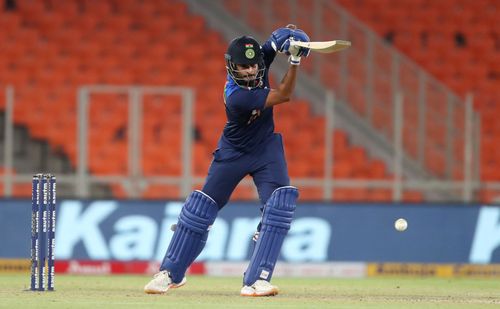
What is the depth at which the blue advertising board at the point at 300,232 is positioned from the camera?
40.0 ft

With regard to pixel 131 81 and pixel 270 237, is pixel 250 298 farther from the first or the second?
pixel 131 81

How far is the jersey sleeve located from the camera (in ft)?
26.5

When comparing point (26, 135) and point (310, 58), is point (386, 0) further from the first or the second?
point (26, 135)

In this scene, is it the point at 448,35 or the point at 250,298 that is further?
the point at 448,35

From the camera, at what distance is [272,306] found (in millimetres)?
7594

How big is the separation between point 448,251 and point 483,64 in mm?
5183

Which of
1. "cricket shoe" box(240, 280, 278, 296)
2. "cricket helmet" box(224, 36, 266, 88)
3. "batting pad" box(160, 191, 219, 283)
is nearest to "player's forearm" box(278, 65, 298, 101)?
"cricket helmet" box(224, 36, 266, 88)

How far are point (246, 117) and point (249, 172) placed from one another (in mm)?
397

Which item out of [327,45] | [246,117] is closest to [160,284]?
[246,117]

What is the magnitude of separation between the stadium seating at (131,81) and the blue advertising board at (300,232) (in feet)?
3.40

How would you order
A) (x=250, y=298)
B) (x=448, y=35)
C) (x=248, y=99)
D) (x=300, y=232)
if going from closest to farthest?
(x=248, y=99) < (x=250, y=298) < (x=300, y=232) < (x=448, y=35)

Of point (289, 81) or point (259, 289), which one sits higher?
point (289, 81)

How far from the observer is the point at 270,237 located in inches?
327

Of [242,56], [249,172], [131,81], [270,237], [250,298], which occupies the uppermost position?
[131,81]
